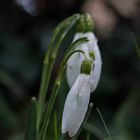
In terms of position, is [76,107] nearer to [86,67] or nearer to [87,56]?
[86,67]

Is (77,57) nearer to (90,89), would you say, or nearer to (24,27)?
(90,89)

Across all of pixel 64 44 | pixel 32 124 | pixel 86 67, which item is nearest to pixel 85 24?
pixel 86 67

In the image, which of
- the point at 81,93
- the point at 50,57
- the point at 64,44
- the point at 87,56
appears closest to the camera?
the point at 81,93

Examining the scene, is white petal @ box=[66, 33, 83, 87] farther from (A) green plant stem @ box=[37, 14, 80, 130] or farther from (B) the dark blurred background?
(B) the dark blurred background

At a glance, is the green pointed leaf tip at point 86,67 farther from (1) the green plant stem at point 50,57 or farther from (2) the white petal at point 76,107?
(1) the green plant stem at point 50,57

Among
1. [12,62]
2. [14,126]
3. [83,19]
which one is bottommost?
[14,126]

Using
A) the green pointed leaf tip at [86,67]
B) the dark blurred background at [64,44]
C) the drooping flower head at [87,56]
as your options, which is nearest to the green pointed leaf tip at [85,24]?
the drooping flower head at [87,56]

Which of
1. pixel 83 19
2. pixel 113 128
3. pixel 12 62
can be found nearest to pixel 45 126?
pixel 83 19
